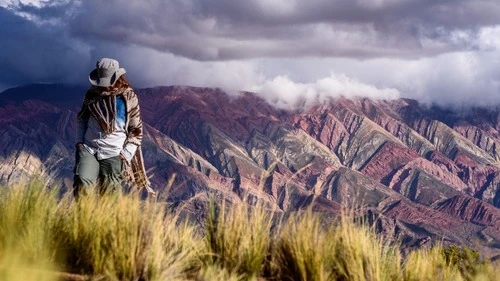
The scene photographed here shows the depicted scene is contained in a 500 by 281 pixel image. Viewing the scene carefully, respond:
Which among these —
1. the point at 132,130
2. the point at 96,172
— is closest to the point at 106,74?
the point at 132,130

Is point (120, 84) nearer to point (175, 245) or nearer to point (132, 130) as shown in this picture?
point (132, 130)

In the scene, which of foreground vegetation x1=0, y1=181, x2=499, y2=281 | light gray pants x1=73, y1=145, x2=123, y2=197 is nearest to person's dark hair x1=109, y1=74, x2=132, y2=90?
light gray pants x1=73, y1=145, x2=123, y2=197


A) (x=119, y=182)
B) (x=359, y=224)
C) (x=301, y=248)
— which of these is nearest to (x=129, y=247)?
(x=301, y=248)

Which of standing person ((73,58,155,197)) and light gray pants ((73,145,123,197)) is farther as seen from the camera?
standing person ((73,58,155,197))

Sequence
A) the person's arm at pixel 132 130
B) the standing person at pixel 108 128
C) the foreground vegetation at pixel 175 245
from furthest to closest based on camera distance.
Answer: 1. the person's arm at pixel 132 130
2. the standing person at pixel 108 128
3. the foreground vegetation at pixel 175 245

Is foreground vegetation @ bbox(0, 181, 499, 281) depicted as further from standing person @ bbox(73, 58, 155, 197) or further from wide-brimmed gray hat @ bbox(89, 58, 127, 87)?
wide-brimmed gray hat @ bbox(89, 58, 127, 87)

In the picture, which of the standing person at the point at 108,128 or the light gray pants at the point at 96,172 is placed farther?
the standing person at the point at 108,128

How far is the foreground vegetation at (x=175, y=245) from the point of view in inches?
214

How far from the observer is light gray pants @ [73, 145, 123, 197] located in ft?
27.4

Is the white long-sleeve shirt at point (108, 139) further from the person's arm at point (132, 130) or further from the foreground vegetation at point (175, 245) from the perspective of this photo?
the foreground vegetation at point (175, 245)

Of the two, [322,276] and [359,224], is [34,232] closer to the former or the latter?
[322,276]

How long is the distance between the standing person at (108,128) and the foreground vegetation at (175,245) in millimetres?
1879

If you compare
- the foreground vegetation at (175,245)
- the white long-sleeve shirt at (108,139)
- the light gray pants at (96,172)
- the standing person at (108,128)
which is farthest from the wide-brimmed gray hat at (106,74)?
the foreground vegetation at (175,245)

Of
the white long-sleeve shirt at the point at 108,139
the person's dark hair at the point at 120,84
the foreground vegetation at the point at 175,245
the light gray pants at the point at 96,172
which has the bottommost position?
the foreground vegetation at the point at 175,245
